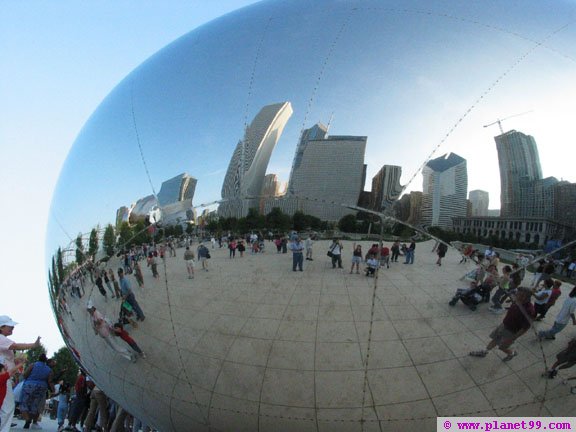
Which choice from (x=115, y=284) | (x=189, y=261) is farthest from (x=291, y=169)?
(x=115, y=284)

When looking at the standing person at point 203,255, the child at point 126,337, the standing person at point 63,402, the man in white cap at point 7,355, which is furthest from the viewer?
the standing person at point 63,402

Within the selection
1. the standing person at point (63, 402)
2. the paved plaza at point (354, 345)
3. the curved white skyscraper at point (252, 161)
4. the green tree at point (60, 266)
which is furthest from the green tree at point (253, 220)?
the standing person at point (63, 402)

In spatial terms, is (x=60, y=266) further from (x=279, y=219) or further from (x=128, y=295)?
Result: (x=279, y=219)

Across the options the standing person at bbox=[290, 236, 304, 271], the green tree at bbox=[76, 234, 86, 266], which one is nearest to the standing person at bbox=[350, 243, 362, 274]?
the standing person at bbox=[290, 236, 304, 271]

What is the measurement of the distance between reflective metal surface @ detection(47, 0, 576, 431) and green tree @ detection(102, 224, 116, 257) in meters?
0.04

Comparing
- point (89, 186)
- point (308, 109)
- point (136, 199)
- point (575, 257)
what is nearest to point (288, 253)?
point (308, 109)

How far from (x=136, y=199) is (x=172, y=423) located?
77.2 inches

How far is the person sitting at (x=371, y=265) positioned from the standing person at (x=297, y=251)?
0.43m

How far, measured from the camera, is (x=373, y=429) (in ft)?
7.84

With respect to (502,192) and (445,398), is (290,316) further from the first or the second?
(502,192)

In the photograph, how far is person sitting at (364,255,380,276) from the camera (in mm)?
2264

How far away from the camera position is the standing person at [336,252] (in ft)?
7.78

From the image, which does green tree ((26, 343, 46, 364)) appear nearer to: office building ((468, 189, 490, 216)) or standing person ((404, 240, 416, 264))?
standing person ((404, 240, 416, 264))

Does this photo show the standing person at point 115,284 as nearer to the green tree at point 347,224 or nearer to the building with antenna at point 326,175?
the building with antenna at point 326,175
